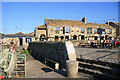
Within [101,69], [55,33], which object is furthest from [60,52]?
[55,33]

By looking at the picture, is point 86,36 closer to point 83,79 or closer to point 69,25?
point 69,25

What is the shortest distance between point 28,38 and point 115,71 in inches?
959

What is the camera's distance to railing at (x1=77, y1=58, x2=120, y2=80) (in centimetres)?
423

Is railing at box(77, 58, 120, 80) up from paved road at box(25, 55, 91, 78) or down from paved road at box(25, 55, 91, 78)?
up

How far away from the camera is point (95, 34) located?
2795cm

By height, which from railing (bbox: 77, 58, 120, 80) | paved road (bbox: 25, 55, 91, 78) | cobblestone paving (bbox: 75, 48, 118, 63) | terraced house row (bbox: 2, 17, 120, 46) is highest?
terraced house row (bbox: 2, 17, 120, 46)

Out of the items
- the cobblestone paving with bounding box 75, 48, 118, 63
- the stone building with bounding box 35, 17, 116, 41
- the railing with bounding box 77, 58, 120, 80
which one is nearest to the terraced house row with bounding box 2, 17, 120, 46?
the stone building with bounding box 35, 17, 116, 41

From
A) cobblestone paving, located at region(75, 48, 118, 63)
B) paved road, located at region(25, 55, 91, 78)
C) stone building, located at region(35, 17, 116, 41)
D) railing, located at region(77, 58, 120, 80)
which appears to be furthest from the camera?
stone building, located at region(35, 17, 116, 41)

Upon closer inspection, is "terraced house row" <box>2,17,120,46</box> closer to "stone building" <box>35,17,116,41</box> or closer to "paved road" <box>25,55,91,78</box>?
"stone building" <box>35,17,116,41</box>

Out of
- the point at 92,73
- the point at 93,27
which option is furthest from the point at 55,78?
the point at 93,27

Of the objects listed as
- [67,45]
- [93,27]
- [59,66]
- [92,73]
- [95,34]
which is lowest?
[59,66]

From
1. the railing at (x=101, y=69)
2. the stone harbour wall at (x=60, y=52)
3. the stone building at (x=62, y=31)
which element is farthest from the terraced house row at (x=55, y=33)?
the railing at (x=101, y=69)

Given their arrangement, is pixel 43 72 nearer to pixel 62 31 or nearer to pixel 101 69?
pixel 101 69

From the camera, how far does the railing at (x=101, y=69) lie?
167 inches
